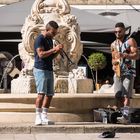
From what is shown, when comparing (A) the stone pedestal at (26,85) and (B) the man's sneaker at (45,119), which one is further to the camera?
(A) the stone pedestal at (26,85)

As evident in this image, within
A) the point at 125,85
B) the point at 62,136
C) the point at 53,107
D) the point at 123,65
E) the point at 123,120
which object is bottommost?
the point at 62,136

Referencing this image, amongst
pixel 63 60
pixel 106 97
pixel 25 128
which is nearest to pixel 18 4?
pixel 63 60

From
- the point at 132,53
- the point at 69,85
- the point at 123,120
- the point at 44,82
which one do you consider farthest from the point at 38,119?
the point at 69,85

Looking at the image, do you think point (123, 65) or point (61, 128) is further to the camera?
point (123, 65)

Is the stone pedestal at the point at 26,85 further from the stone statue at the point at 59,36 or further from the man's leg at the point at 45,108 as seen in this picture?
the man's leg at the point at 45,108

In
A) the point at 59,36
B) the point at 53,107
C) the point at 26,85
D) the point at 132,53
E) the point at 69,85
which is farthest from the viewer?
the point at 59,36

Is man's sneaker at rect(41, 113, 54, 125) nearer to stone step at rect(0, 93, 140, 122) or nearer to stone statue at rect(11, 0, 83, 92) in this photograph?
stone step at rect(0, 93, 140, 122)

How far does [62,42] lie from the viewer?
1241cm

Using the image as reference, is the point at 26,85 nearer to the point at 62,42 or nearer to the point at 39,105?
the point at 62,42

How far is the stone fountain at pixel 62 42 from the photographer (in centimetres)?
1198

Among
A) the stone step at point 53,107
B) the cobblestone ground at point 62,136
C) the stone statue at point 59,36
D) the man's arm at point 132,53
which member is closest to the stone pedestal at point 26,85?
the stone statue at point 59,36

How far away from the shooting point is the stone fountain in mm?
11977

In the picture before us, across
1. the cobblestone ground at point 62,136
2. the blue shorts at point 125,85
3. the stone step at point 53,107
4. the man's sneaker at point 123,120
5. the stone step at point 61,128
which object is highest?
the blue shorts at point 125,85

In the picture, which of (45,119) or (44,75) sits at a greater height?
(44,75)
